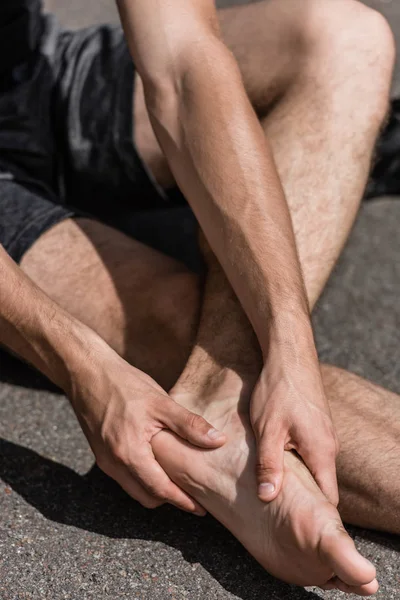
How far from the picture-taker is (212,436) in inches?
41.6

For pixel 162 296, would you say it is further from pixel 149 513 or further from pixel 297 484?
pixel 297 484

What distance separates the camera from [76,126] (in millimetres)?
1711

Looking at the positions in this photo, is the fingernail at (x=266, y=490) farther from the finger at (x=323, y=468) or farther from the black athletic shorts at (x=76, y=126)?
the black athletic shorts at (x=76, y=126)

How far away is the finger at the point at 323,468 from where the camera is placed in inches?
40.4

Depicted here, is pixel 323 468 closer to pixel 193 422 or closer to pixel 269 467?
pixel 269 467

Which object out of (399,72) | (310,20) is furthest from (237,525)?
(399,72)

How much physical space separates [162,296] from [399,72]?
170 cm

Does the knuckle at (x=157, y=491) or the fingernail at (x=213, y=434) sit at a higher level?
the fingernail at (x=213, y=434)

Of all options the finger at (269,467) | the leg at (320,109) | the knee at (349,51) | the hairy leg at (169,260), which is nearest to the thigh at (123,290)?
the hairy leg at (169,260)

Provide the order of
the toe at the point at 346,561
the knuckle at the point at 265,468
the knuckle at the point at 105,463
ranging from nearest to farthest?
the toe at the point at 346,561, the knuckle at the point at 265,468, the knuckle at the point at 105,463

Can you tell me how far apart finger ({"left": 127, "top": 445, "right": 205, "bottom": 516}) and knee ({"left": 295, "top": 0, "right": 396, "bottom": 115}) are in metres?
0.77

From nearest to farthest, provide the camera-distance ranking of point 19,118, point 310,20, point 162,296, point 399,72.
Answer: point 162,296 < point 310,20 < point 19,118 < point 399,72

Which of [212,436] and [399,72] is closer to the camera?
[212,436]

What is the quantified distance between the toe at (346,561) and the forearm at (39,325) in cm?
42
